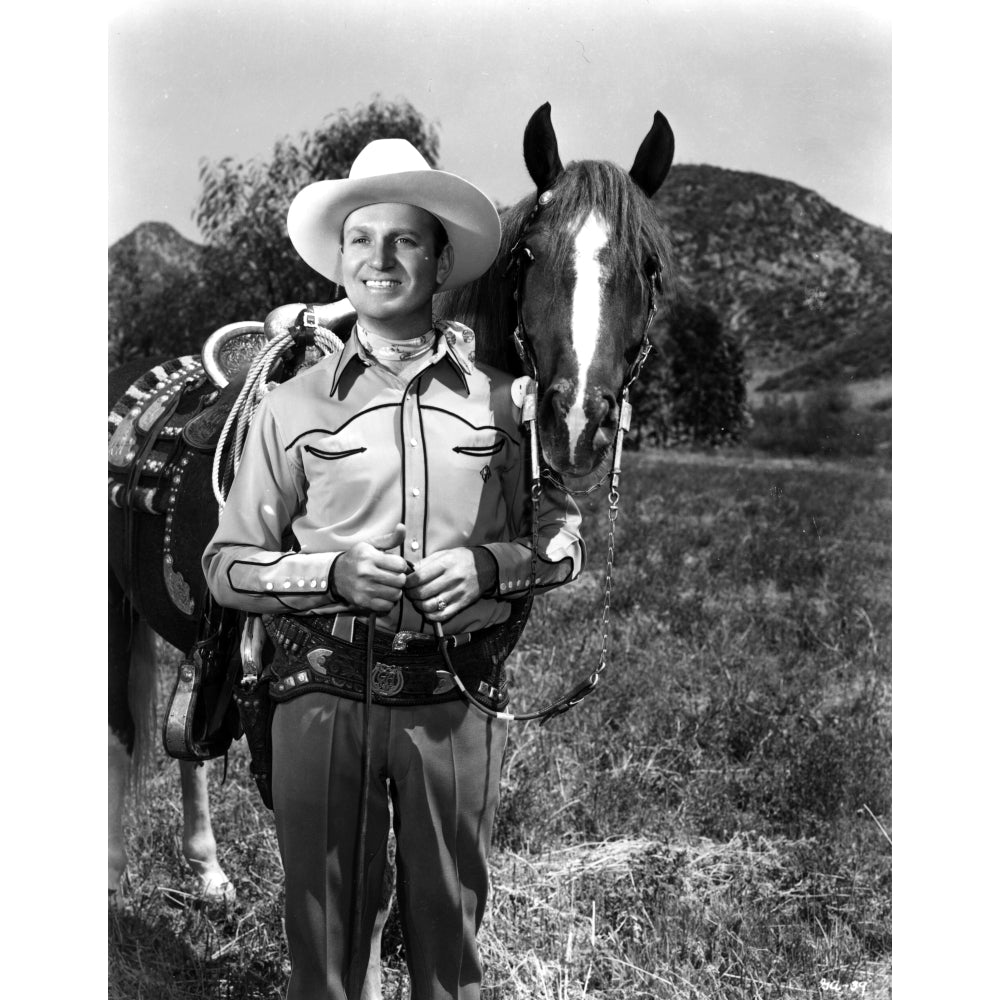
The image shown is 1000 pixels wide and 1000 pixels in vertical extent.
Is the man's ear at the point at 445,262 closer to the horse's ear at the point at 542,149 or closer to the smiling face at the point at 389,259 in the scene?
the smiling face at the point at 389,259

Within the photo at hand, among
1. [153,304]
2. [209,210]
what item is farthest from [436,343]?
[153,304]

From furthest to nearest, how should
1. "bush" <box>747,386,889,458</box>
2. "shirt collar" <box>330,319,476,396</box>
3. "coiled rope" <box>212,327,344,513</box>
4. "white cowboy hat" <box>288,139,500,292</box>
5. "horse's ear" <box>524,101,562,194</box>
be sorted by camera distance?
1. "bush" <box>747,386,889,458</box>
2. "coiled rope" <box>212,327,344,513</box>
3. "horse's ear" <box>524,101,562,194</box>
4. "shirt collar" <box>330,319,476,396</box>
5. "white cowboy hat" <box>288,139,500,292</box>

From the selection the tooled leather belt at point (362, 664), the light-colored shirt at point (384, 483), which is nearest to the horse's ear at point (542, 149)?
the light-colored shirt at point (384, 483)

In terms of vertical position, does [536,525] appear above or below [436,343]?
below

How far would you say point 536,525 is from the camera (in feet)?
7.55

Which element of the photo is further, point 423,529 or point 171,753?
point 171,753

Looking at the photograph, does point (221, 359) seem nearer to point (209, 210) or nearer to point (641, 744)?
point (209, 210)

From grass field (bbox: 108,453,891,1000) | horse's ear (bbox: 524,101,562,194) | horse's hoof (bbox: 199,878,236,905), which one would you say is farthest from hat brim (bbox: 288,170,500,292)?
horse's hoof (bbox: 199,878,236,905)

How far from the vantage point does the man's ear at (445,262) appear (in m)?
2.35

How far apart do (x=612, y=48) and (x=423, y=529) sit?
1724 mm

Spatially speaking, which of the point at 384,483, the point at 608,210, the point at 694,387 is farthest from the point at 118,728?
the point at 694,387

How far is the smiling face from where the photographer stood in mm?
2244

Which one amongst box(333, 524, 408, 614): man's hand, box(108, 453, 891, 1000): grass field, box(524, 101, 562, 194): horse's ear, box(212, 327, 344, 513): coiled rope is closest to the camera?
box(333, 524, 408, 614): man's hand

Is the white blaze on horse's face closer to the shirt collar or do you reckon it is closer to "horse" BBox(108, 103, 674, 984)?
"horse" BBox(108, 103, 674, 984)
